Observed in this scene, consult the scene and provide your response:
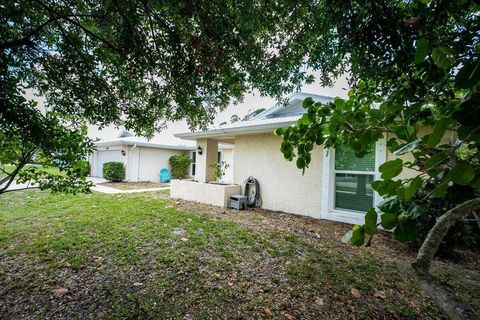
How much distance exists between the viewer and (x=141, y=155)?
15.6 m

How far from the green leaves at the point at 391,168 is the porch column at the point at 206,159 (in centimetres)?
922

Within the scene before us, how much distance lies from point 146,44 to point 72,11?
4.81ft

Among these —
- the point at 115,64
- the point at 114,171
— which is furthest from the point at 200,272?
the point at 114,171

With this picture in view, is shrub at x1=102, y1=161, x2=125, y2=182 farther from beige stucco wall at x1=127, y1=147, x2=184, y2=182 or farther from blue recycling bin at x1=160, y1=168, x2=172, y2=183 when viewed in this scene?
blue recycling bin at x1=160, y1=168, x2=172, y2=183

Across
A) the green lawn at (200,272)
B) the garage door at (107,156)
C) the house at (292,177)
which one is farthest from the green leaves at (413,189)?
the garage door at (107,156)

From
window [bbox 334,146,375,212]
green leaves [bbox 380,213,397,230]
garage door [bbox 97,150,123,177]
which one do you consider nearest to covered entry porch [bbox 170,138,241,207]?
window [bbox 334,146,375,212]

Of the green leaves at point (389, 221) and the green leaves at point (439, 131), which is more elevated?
the green leaves at point (439, 131)

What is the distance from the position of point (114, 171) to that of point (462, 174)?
16.2m

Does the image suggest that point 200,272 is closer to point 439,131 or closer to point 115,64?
point 115,64

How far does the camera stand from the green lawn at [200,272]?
2631 millimetres

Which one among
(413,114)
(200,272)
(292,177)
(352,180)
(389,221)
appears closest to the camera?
(389,221)

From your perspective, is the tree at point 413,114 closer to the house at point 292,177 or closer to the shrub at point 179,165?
the house at point 292,177

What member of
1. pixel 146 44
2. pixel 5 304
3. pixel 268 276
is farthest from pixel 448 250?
pixel 5 304

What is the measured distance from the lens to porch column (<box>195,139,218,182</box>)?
9.76 meters
